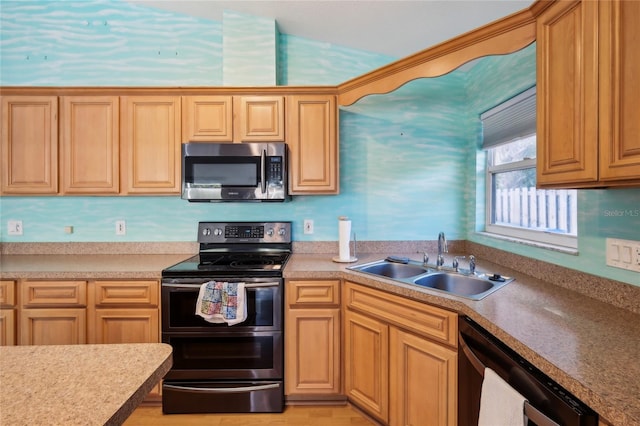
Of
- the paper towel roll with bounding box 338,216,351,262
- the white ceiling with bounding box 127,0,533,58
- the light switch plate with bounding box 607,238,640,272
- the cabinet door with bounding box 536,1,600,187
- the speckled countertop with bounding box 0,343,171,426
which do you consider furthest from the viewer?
the paper towel roll with bounding box 338,216,351,262

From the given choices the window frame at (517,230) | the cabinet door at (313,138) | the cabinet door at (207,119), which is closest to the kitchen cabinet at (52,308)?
the cabinet door at (207,119)

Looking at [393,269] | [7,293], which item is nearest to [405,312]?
[393,269]

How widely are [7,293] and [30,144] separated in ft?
3.56

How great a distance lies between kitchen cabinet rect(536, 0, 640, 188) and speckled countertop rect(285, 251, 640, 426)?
1.67 ft

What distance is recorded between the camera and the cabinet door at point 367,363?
182cm

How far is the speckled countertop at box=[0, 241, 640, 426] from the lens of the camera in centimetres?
82

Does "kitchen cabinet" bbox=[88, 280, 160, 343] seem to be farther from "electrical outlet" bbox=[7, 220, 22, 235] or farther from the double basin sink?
the double basin sink

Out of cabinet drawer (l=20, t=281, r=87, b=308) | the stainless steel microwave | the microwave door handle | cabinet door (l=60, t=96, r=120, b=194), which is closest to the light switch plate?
the stainless steel microwave

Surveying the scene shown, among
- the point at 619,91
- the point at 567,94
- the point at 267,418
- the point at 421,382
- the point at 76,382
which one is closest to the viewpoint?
the point at 76,382

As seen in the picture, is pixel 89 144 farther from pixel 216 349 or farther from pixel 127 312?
pixel 216 349

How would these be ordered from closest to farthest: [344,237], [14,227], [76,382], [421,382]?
[76,382] → [421,382] → [344,237] → [14,227]

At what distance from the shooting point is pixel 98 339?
6.72 ft

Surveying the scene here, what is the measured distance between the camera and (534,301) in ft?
4.58

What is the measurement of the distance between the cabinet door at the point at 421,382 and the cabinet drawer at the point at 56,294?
6.50 feet
